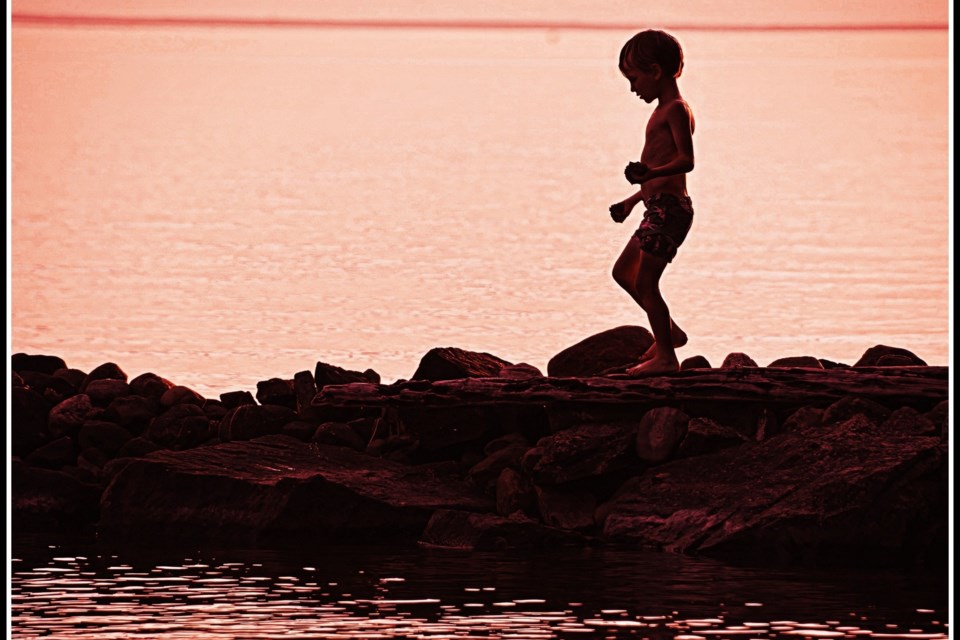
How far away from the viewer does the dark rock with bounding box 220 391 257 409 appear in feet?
49.4

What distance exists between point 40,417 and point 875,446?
7.09 meters

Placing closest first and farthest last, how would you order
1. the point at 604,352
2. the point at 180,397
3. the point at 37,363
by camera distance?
1. the point at 604,352
2. the point at 180,397
3. the point at 37,363

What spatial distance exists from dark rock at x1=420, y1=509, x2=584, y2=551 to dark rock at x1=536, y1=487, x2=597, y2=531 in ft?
1.22

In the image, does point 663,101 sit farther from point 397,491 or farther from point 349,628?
point 349,628

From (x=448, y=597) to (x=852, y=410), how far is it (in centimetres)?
421

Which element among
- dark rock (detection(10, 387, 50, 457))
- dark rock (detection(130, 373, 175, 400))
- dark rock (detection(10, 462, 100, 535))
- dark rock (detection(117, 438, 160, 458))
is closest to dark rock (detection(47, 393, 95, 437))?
dark rock (detection(10, 387, 50, 457))

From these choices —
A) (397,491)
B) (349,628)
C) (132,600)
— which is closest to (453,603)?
(349,628)

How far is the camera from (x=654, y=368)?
12352 mm

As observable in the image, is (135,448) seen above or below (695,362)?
below

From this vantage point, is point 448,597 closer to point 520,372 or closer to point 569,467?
point 569,467

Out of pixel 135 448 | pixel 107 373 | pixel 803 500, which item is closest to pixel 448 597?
pixel 803 500

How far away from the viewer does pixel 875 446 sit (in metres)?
10.9

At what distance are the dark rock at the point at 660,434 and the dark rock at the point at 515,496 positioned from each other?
0.77 m

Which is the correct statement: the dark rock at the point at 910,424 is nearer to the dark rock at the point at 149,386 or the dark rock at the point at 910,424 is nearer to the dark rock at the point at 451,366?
the dark rock at the point at 451,366
